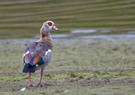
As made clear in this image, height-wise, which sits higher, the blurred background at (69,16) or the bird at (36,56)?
the bird at (36,56)

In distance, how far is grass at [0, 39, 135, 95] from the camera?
332 inches

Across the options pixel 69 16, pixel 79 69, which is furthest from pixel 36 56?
pixel 69 16

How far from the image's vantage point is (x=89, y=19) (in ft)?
→ 71.2

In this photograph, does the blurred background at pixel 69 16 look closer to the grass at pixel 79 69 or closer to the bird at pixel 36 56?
the grass at pixel 79 69

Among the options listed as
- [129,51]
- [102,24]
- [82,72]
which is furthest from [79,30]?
[82,72]

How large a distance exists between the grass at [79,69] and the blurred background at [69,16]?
232cm

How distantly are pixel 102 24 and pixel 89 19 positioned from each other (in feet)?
3.99

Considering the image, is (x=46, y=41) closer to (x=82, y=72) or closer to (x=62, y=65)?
(x=82, y=72)

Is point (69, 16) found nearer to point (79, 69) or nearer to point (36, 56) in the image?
point (79, 69)

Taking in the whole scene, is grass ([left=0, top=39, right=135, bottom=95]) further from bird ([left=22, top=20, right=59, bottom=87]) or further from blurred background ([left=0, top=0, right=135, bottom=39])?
blurred background ([left=0, top=0, right=135, bottom=39])

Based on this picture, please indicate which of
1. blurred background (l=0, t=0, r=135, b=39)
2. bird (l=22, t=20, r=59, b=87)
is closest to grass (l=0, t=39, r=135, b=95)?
bird (l=22, t=20, r=59, b=87)

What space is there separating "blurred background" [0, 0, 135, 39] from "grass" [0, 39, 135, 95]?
232 centimetres

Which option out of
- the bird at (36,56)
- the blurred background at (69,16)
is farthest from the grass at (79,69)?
the blurred background at (69,16)

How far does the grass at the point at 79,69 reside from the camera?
8.43 m
